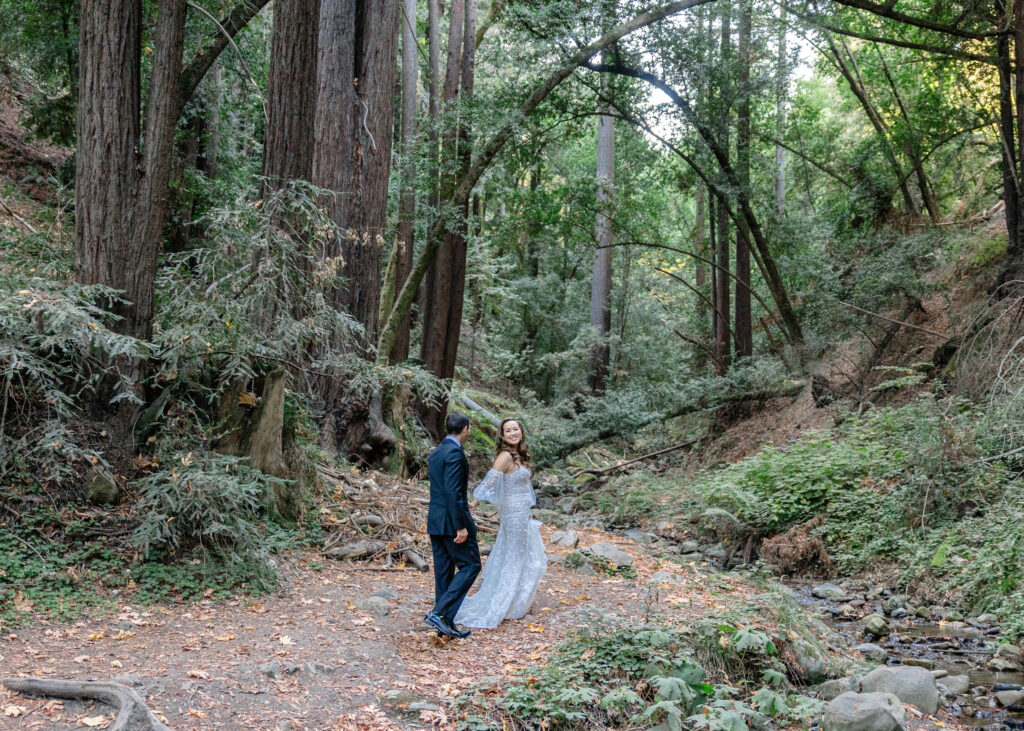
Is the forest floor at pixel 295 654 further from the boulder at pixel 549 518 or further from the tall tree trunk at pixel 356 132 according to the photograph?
the boulder at pixel 549 518

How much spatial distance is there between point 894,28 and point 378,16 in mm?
11449

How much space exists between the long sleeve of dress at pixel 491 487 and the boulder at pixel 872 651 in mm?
3869

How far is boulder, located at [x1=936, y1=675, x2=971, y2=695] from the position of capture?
6547 millimetres

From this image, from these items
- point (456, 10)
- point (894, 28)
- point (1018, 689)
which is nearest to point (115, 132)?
point (1018, 689)

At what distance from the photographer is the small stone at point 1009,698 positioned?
6.25 m

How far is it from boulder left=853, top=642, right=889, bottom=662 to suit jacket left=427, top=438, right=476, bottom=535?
4252 mm

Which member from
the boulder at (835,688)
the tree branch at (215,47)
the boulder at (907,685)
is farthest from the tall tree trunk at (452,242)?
the boulder at (907,685)

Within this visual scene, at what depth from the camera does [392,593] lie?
732 cm

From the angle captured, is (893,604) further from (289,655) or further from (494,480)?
(289,655)

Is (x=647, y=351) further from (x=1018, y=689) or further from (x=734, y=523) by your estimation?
(x=1018, y=689)

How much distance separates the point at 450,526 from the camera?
19.8ft

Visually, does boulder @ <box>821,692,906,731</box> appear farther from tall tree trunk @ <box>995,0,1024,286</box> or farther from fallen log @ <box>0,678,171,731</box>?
tall tree trunk @ <box>995,0,1024,286</box>

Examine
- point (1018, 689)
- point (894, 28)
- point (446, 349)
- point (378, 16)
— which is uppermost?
point (894, 28)

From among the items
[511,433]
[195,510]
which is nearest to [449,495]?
[511,433]
